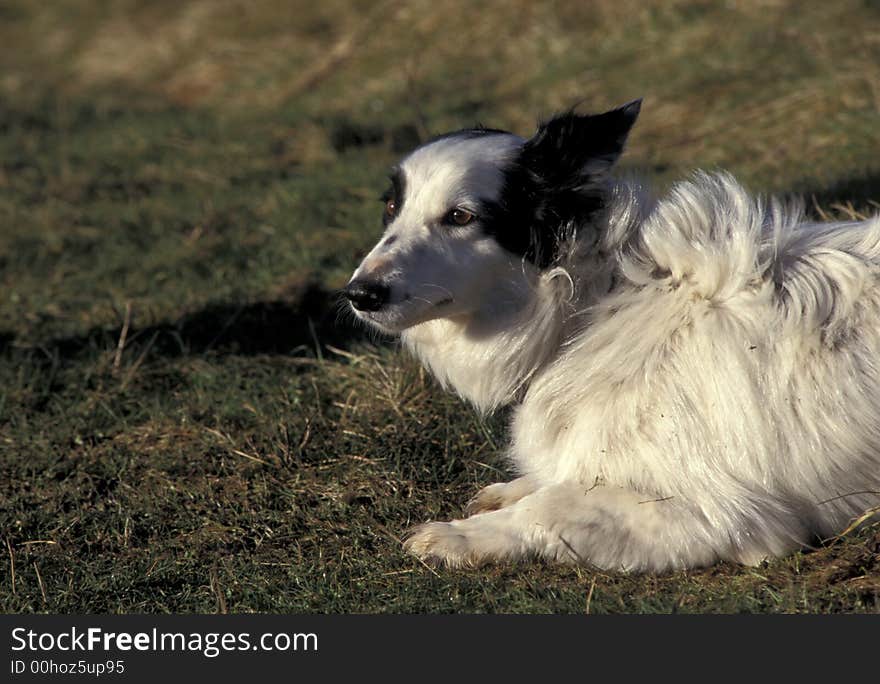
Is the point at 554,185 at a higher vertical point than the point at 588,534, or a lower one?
higher

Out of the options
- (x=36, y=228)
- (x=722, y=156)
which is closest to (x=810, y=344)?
(x=722, y=156)

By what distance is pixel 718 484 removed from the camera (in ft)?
11.9

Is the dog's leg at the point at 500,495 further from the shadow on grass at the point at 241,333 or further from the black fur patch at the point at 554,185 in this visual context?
the shadow on grass at the point at 241,333

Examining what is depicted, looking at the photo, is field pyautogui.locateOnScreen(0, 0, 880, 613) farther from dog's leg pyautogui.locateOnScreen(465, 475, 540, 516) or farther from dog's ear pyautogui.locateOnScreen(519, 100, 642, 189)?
dog's ear pyautogui.locateOnScreen(519, 100, 642, 189)

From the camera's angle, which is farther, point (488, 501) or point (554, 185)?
point (488, 501)

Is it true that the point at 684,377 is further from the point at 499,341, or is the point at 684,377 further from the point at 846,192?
the point at 846,192

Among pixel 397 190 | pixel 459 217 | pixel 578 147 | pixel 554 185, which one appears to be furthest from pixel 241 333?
pixel 578 147

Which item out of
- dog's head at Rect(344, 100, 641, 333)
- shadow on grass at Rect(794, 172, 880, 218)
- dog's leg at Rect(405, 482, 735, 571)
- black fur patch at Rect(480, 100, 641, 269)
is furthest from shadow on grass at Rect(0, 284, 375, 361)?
shadow on grass at Rect(794, 172, 880, 218)

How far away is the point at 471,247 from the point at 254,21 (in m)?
10.7

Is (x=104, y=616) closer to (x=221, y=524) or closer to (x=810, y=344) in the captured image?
(x=221, y=524)

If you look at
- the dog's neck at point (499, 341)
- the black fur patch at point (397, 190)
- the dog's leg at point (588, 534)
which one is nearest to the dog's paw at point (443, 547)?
the dog's leg at point (588, 534)

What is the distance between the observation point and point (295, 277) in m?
6.38

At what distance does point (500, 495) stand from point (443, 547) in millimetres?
508

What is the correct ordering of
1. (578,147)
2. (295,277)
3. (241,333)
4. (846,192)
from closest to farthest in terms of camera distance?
(578,147) < (241,333) < (846,192) < (295,277)
